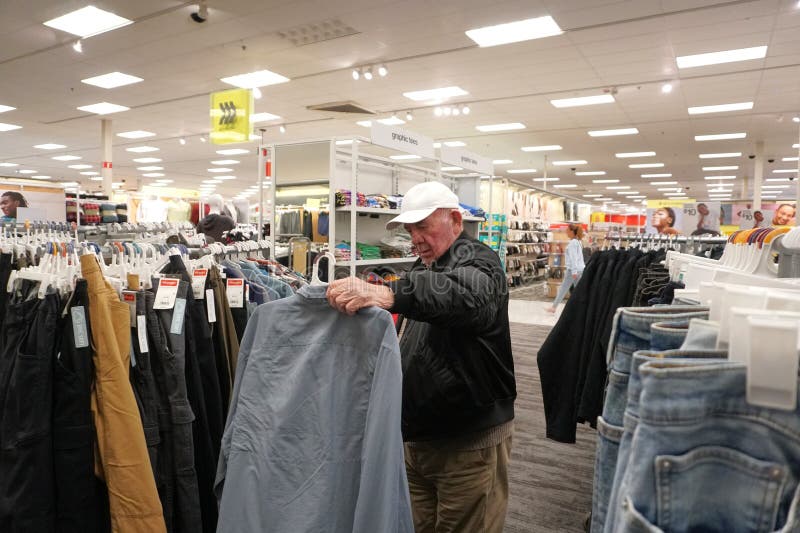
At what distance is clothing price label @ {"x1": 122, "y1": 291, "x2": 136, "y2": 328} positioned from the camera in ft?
6.12

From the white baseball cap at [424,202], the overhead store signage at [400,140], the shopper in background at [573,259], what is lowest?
the shopper in background at [573,259]

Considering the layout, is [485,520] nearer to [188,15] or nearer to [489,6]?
[489,6]

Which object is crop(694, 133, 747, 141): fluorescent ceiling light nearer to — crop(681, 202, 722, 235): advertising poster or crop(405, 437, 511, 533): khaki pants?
crop(681, 202, 722, 235): advertising poster

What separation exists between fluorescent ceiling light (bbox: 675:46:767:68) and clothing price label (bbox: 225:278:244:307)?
719cm

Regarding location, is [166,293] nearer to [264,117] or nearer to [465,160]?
[465,160]

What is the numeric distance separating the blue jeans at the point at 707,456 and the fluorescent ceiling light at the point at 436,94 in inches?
349

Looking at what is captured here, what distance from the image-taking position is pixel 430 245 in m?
2.03

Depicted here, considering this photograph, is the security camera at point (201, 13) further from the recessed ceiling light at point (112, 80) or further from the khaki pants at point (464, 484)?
the khaki pants at point (464, 484)

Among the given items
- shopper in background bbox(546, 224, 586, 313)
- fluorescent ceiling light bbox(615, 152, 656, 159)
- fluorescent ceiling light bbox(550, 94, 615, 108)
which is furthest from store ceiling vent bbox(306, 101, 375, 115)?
fluorescent ceiling light bbox(615, 152, 656, 159)

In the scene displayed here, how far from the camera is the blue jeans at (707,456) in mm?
605

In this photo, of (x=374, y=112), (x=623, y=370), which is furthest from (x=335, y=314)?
(x=374, y=112)

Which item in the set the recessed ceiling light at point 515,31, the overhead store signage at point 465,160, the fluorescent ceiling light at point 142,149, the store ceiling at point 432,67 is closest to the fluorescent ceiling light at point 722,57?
the store ceiling at point 432,67

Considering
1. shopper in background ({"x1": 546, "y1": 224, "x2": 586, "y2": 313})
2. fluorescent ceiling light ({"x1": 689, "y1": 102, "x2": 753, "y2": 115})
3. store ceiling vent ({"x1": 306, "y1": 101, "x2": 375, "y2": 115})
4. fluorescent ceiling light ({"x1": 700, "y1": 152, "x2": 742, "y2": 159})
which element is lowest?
shopper in background ({"x1": 546, "y1": 224, "x2": 586, "y2": 313})

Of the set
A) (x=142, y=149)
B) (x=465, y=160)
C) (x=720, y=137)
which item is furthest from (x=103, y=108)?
(x=720, y=137)
